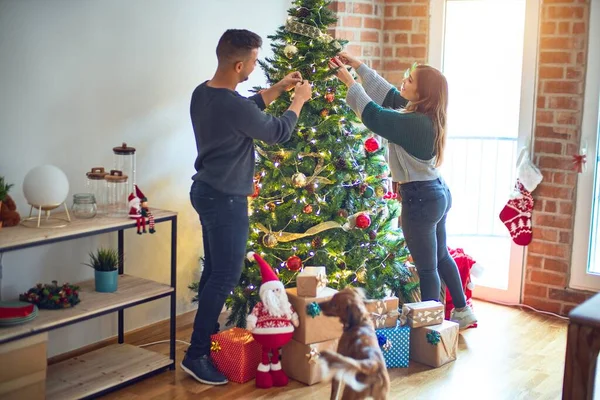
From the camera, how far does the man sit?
332cm

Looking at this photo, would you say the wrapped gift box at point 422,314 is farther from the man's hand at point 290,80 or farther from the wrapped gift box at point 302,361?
the man's hand at point 290,80

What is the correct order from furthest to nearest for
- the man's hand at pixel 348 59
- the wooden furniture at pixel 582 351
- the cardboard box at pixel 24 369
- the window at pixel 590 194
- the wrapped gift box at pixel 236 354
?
1. the window at pixel 590 194
2. the man's hand at pixel 348 59
3. the wrapped gift box at pixel 236 354
4. the cardboard box at pixel 24 369
5. the wooden furniture at pixel 582 351

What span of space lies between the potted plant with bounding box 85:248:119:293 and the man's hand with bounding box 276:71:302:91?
43.6 inches

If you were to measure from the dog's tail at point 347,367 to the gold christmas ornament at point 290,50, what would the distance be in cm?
168

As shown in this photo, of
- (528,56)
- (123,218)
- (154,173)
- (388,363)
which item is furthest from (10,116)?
(528,56)

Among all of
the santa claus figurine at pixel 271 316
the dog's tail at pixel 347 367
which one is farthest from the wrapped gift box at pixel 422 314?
the dog's tail at pixel 347 367

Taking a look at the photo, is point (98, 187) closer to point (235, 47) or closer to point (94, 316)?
point (94, 316)

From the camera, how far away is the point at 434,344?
3.75 m

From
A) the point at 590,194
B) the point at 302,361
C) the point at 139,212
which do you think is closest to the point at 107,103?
the point at 139,212

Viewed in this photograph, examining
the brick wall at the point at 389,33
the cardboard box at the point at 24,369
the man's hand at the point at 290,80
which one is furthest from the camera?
the brick wall at the point at 389,33

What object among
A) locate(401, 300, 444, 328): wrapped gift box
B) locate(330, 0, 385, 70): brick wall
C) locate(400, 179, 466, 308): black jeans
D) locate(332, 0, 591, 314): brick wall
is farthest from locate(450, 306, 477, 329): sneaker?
locate(330, 0, 385, 70): brick wall

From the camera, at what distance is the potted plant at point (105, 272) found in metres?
3.48

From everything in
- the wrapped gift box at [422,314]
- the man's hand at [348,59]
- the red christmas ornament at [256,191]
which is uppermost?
the man's hand at [348,59]

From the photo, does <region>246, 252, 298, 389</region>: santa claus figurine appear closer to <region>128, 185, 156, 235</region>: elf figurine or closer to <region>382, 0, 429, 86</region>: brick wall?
<region>128, 185, 156, 235</region>: elf figurine
